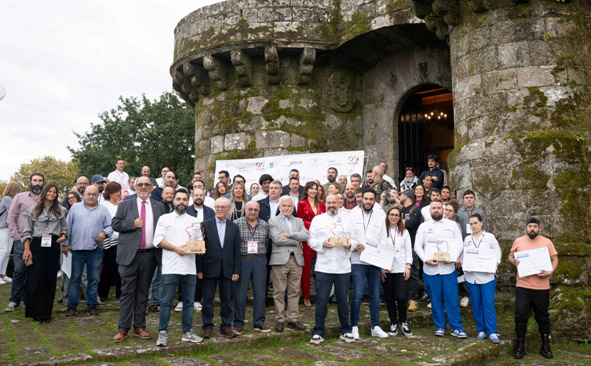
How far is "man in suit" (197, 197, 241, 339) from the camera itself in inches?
221

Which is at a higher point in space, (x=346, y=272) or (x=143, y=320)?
(x=346, y=272)

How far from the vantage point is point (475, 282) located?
622 cm

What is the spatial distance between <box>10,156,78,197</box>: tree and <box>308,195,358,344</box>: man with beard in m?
36.8

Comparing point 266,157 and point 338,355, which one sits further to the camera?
point 266,157

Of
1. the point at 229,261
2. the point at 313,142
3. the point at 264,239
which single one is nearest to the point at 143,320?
the point at 229,261

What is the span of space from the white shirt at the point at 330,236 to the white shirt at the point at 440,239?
3.09ft

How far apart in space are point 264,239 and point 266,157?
4.95 meters

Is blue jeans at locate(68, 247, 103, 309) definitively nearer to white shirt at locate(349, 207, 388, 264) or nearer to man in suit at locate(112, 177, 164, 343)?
man in suit at locate(112, 177, 164, 343)

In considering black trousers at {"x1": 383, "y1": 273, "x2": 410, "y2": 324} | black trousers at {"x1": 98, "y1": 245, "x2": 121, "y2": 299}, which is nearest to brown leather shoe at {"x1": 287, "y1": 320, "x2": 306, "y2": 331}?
black trousers at {"x1": 383, "y1": 273, "x2": 410, "y2": 324}

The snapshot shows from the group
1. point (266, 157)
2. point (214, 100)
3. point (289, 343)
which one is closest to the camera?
point (289, 343)

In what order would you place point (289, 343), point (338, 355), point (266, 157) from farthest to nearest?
point (266, 157) < point (289, 343) < point (338, 355)

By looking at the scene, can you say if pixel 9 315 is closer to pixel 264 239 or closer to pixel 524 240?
pixel 264 239

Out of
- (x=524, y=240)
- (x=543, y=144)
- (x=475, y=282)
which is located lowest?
(x=475, y=282)

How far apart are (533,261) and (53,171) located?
136ft
